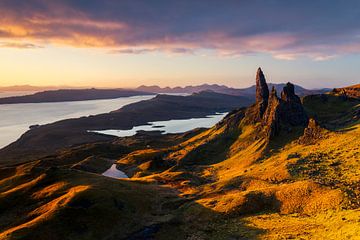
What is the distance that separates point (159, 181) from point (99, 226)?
3945 centimetres

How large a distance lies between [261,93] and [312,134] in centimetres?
6321

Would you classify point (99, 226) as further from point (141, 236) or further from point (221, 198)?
point (221, 198)

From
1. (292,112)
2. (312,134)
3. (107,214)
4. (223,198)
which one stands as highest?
(292,112)

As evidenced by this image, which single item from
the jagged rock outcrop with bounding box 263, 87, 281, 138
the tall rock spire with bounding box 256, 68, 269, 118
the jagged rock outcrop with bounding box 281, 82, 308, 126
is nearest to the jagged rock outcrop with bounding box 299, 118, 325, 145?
the jagged rock outcrop with bounding box 263, 87, 281, 138

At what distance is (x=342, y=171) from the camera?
6775cm

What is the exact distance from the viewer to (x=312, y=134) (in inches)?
3900

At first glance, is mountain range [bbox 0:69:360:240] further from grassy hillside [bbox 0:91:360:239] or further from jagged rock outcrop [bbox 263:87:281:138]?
jagged rock outcrop [bbox 263:87:281:138]

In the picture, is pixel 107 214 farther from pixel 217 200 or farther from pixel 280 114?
pixel 280 114

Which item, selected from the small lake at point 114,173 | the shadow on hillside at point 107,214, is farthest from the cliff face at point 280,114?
the small lake at point 114,173

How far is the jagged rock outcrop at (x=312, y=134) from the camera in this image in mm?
96500

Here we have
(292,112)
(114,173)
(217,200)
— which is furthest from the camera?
(114,173)

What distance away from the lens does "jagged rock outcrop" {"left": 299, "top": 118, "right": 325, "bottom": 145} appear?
317 feet

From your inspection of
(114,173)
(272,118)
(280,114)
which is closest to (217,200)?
(272,118)

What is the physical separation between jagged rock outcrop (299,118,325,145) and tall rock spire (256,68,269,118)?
44.0 metres
